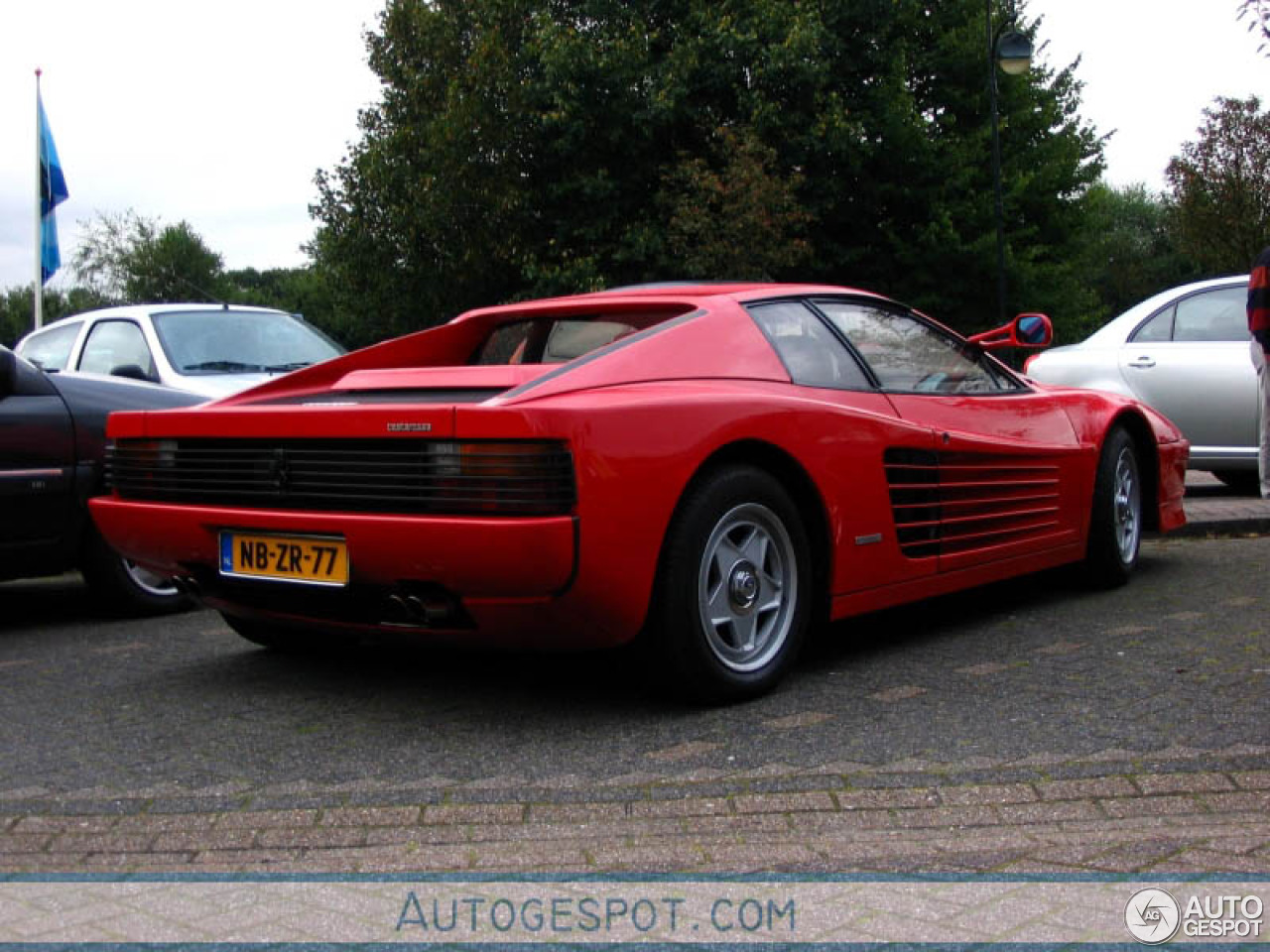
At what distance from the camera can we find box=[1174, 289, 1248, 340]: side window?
9.30m

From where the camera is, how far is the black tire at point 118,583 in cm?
578

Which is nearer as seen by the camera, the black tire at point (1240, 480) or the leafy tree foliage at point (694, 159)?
the black tire at point (1240, 480)

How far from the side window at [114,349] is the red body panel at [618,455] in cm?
449

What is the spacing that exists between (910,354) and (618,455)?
201cm

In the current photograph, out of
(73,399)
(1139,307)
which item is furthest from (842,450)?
(1139,307)

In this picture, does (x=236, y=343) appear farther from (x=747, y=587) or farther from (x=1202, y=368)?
(x=1202, y=368)

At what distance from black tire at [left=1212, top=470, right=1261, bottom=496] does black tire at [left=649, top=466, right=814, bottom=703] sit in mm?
7518

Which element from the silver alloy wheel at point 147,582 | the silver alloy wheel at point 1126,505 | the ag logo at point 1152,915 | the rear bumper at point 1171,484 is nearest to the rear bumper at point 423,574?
the ag logo at point 1152,915

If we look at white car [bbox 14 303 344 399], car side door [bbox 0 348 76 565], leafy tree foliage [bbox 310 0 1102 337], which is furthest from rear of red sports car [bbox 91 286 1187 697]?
leafy tree foliage [bbox 310 0 1102 337]

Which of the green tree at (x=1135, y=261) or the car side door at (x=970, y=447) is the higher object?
the green tree at (x=1135, y=261)

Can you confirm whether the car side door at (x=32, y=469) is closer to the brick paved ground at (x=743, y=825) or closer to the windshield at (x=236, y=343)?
the brick paved ground at (x=743, y=825)

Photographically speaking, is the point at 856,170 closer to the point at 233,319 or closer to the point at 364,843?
the point at 233,319

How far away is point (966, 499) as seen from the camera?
505cm

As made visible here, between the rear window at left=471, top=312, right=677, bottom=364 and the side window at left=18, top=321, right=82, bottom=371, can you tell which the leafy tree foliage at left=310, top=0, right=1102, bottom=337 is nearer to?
the side window at left=18, top=321, right=82, bottom=371
